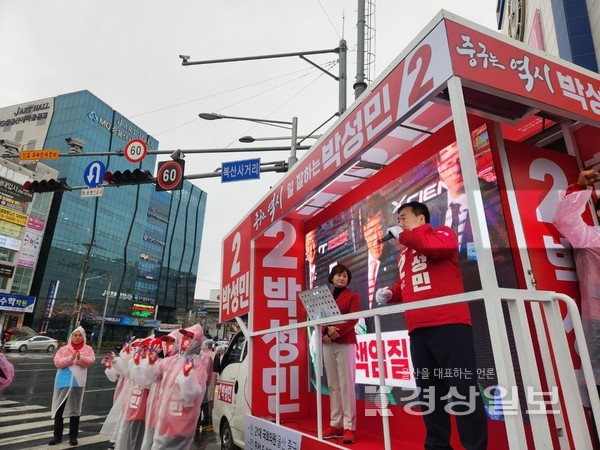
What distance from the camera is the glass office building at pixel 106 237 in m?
47.5

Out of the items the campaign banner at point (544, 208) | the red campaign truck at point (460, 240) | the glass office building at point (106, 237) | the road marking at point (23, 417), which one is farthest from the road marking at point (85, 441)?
the glass office building at point (106, 237)

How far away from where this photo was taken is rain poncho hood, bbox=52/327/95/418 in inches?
238

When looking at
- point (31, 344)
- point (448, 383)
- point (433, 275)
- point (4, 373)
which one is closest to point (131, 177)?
point (4, 373)

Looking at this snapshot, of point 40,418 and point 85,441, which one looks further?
point 40,418

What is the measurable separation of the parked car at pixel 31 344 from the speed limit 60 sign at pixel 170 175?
80.9 feet

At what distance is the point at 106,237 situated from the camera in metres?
55.3

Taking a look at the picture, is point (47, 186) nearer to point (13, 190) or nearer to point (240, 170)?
point (240, 170)

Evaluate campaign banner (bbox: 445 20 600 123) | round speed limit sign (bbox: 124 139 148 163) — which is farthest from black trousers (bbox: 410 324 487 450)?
round speed limit sign (bbox: 124 139 148 163)

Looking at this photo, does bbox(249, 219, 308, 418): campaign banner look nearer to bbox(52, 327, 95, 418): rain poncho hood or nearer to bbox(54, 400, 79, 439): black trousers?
bbox(52, 327, 95, 418): rain poncho hood

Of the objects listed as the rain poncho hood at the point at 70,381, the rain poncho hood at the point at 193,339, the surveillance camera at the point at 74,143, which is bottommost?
the rain poncho hood at the point at 70,381

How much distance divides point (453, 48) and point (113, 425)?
5.97 metres

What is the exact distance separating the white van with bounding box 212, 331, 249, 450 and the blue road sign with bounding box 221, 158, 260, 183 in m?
3.58

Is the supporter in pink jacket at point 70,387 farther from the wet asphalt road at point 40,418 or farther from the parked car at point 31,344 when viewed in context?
the parked car at point 31,344

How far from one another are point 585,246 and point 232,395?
14.5 ft
